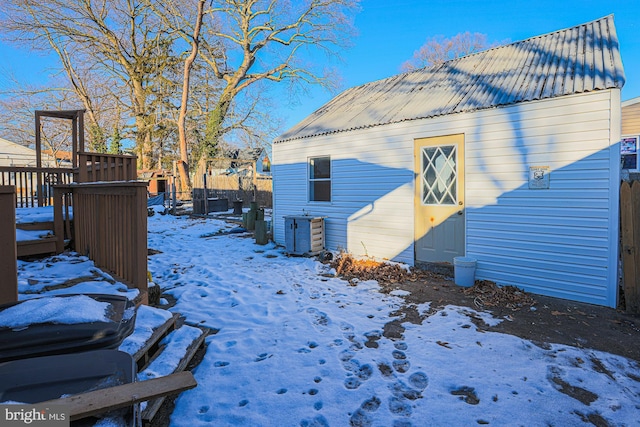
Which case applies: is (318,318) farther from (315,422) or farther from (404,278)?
(404,278)

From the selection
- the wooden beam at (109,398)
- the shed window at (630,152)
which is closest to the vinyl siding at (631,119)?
the shed window at (630,152)

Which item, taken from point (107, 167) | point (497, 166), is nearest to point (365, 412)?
point (497, 166)

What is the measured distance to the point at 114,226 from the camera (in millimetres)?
3734

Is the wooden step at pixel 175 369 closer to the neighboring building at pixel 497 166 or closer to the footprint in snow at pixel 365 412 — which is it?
the footprint in snow at pixel 365 412

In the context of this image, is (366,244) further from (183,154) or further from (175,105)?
(175,105)

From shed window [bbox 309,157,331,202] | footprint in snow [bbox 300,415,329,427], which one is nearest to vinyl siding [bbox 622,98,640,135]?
shed window [bbox 309,157,331,202]

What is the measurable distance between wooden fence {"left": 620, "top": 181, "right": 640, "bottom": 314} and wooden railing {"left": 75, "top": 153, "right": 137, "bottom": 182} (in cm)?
700

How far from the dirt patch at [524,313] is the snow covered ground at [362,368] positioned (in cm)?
18

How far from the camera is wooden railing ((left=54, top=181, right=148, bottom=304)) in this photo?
3.25m

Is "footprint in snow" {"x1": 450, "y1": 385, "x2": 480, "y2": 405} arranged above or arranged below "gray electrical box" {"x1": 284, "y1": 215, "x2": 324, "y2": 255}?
below

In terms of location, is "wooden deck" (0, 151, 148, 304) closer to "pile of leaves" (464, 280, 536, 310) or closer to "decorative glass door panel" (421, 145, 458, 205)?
"pile of leaves" (464, 280, 536, 310)

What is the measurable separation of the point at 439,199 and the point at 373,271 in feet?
5.56

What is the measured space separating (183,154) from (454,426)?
19.3m

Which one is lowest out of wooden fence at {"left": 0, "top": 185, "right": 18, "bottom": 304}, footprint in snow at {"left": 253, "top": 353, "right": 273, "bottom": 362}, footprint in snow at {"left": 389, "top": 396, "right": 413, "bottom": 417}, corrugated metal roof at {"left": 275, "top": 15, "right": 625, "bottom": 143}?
footprint in snow at {"left": 389, "top": 396, "right": 413, "bottom": 417}
